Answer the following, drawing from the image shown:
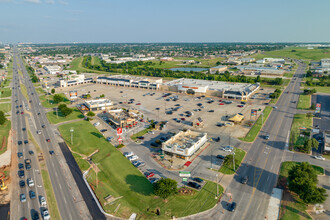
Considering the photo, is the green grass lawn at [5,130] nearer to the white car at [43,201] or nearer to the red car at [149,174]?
the white car at [43,201]

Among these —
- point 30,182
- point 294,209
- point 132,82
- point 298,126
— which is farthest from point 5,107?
point 298,126

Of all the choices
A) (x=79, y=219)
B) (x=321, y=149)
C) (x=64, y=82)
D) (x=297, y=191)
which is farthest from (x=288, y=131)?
(x=64, y=82)

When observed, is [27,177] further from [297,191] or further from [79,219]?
[297,191]

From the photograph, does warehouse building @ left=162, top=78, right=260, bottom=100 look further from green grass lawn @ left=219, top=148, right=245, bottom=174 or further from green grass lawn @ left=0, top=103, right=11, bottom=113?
green grass lawn @ left=0, top=103, right=11, bottom=113

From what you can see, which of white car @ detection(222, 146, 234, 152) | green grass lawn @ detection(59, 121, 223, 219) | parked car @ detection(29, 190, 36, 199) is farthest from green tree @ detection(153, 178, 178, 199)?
white car @ detection(222, 146, 234, 152)

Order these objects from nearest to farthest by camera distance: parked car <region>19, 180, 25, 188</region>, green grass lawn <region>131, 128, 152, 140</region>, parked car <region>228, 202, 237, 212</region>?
1. parked car <region>228, 202, 237, 212</region>
2. parked car <region>19, 180, 25, 188</region>
3. green grass lawn <region>131, 128, 152, 140</region>

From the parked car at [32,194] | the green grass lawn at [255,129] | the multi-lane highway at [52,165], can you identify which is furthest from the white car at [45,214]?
the green grass lawn at [255,129]
